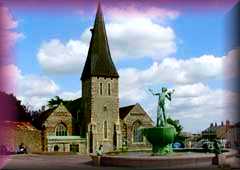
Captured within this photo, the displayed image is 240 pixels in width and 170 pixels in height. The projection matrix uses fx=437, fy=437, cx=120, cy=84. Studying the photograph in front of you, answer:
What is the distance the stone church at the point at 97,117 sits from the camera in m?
48.2

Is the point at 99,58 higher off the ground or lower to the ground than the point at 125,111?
higher

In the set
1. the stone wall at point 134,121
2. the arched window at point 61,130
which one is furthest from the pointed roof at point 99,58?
the arched window at point 61,130

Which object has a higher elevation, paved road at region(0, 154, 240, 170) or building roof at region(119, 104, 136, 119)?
building roof at region(119, 104, 136, 119)

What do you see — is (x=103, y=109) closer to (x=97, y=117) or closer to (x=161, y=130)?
(x=97, y=117)

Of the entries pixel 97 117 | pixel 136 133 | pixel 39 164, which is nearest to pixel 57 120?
pixel 97 117

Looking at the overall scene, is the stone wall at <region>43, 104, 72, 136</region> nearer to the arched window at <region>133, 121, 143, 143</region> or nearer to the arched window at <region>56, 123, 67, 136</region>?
the arched window at <region>56, 123, 67, 136</region>

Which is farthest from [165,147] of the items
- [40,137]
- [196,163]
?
[40,137]

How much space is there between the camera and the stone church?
→ 48.2 meters

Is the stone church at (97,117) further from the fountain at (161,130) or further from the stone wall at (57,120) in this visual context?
the fountain at (161,130)

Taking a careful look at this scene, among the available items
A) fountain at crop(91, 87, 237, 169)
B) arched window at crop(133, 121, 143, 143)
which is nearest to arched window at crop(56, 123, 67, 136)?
arched window at crop(133, 121, 143, 143)

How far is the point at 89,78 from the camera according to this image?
50.0m

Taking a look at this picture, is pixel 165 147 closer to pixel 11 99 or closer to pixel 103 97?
pixel 11 99

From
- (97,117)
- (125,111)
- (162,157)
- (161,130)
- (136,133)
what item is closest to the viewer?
(162,157)

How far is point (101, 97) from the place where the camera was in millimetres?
50062
